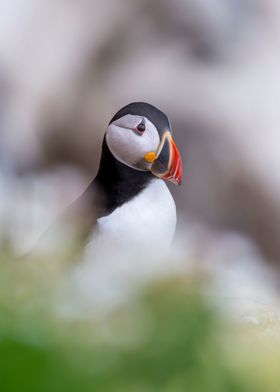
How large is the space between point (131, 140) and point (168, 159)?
0.38 feet

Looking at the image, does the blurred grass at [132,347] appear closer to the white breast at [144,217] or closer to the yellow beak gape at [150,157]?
the white breast at [144,217]

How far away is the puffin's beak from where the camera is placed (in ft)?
5.44

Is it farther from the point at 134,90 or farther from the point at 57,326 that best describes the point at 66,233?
the point at 134,90

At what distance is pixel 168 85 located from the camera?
2523 mm

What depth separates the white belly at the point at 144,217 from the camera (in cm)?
157

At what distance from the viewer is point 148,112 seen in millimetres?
1684

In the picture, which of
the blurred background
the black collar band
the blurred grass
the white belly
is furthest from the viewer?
the blurred background

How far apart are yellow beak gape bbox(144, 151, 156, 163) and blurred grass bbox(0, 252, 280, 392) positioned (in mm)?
1514

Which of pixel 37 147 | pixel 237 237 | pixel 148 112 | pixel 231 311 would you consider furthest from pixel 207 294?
pixel 37 147

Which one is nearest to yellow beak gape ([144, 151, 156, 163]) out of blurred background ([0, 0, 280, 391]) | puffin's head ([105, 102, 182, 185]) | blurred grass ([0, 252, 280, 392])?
puffin's head ([105, 102, 182, 185])

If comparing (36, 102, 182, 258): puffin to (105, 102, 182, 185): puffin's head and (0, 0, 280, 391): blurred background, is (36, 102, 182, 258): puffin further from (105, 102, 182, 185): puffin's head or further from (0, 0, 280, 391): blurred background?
(0, 0, 280, 391): blurred background

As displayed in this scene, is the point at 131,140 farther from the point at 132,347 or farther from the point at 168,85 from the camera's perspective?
the point at 132,347

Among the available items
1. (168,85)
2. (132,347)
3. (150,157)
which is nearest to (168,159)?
(150,157)

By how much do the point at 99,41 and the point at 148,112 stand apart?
0.88m
